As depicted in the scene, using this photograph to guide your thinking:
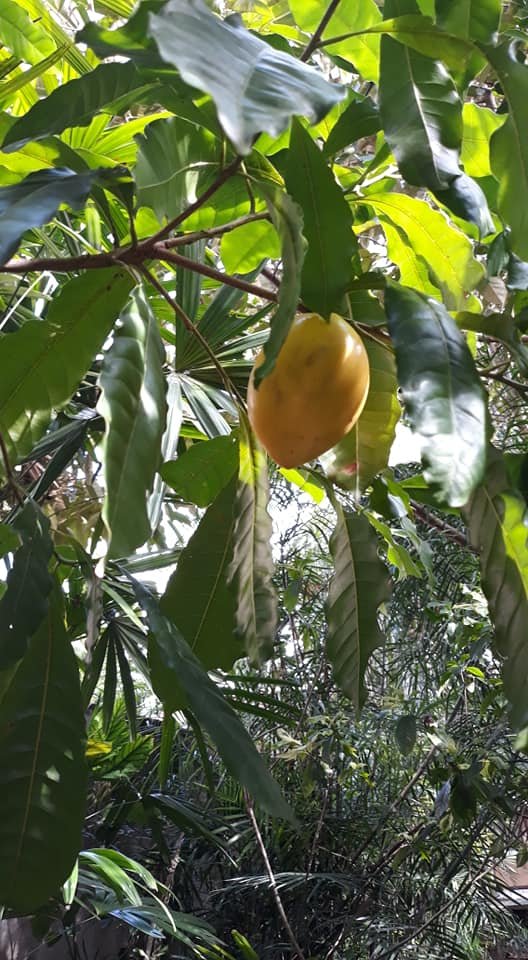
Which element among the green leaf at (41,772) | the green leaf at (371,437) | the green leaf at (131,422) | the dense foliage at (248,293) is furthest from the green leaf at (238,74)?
the green leaf at (41,772)

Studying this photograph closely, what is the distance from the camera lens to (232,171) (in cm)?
32

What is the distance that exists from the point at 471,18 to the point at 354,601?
1.04 feet

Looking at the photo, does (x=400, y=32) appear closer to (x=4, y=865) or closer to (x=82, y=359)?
(x=82, y=359)

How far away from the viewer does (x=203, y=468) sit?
2.16 ft

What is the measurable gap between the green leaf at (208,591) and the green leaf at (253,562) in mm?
47

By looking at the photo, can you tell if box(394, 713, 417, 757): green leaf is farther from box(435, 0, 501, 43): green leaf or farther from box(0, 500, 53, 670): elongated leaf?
box(435, 0, 501, 43): green leaf

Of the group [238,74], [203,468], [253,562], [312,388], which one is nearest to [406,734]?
[203,468]

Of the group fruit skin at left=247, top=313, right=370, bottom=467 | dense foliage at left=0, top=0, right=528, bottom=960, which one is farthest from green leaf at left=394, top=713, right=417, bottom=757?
fruit skin at left=247, top=313, right=370, bottom=467

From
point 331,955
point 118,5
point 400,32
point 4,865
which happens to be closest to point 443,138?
point 400,32

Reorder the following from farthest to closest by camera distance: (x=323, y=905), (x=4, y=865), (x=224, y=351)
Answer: (x=323, y=905) < (x=224, y=351) < (x=4, y=865)

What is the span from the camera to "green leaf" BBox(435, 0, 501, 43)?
362 mm

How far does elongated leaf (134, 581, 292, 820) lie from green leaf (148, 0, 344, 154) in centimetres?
24

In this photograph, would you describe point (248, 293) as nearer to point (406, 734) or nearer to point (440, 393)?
point (440, 393)

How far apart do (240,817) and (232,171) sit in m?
2.73
